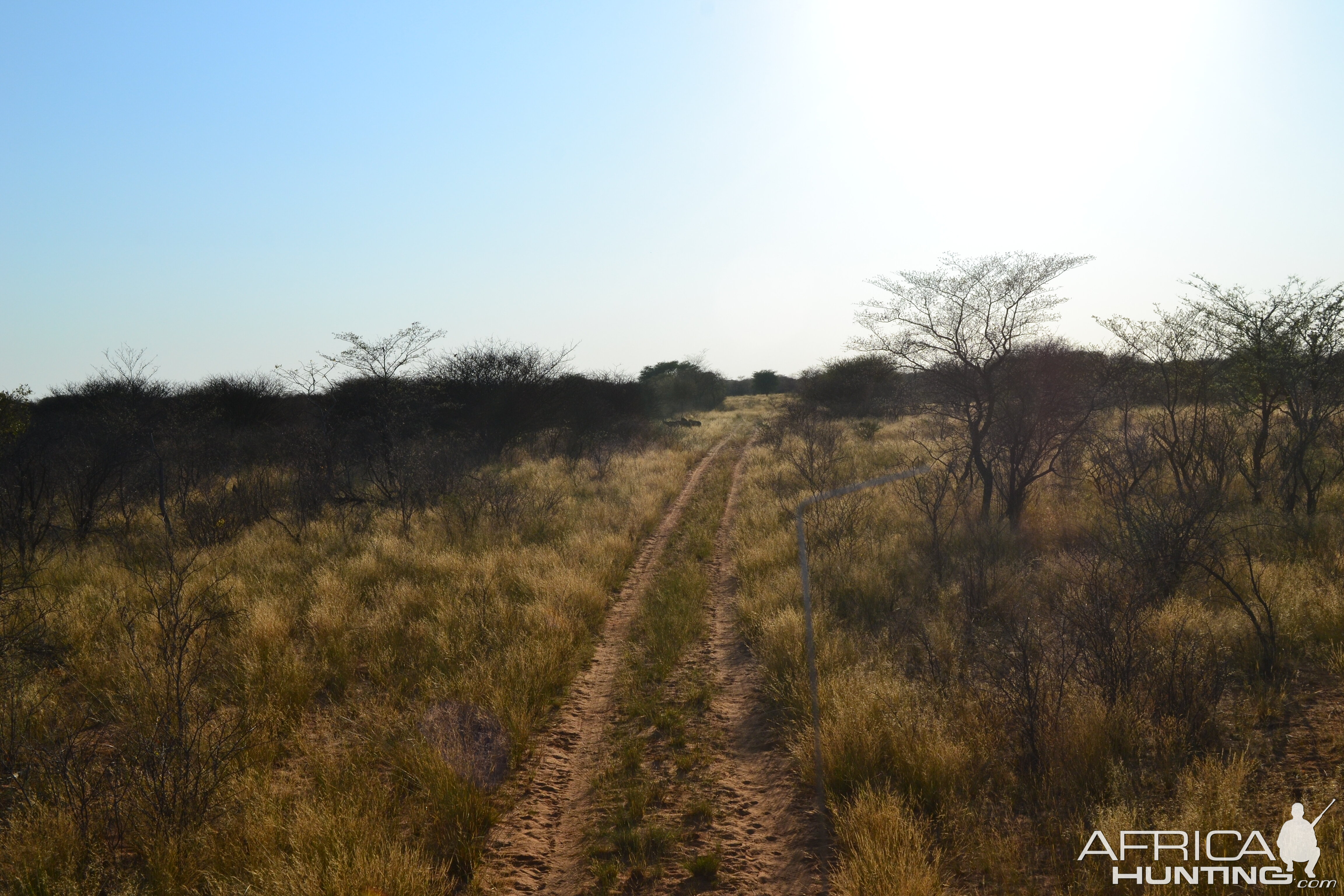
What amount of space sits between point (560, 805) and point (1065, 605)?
198 inches

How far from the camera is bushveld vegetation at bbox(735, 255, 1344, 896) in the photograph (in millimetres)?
3623

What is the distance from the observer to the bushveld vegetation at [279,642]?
3576 millimetres

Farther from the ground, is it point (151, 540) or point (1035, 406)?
point (1035, 406)

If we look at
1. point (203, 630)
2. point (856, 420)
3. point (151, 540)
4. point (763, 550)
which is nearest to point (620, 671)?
point (763, 550)

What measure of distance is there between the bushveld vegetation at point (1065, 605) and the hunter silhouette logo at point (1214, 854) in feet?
0.29

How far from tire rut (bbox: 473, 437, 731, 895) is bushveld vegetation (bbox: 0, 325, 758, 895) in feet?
0.62

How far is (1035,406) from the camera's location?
10.8 metres

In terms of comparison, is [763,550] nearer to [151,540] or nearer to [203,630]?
[203,630]

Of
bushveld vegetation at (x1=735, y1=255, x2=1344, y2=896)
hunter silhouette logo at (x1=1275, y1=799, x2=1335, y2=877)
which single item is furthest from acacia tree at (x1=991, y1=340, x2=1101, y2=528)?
hunter silhouette logo at (x1=1275, y1=799, x2=1335, y2=877)

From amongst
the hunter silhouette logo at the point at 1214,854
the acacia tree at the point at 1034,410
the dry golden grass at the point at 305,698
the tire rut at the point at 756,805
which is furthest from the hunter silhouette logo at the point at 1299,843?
the acacia tree at the point at 1034,410

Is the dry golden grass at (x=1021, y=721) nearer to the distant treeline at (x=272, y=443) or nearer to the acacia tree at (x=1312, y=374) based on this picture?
the acacia tree at (x=1312, y=374)

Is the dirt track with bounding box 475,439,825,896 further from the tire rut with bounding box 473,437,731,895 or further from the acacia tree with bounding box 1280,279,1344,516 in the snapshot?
the acacia tree with bounding box 1280,279,1344,516

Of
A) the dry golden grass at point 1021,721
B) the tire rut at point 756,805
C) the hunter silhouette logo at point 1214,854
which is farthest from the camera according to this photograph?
the tire rut at point 756,805

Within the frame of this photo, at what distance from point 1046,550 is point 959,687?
4.83 m
